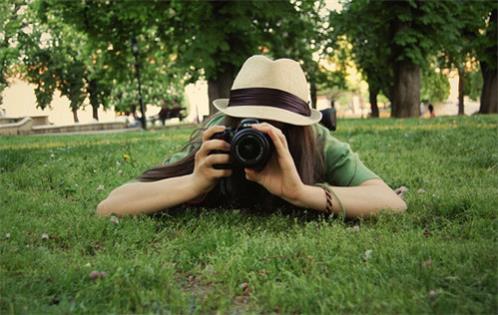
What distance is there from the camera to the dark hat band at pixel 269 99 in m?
2.79

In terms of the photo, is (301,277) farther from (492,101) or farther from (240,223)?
(492,101)

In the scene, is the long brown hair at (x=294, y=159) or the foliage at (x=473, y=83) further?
the foliage at (x=473, y=83)

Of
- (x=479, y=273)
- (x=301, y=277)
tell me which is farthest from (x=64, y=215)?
(x=479, y=273)

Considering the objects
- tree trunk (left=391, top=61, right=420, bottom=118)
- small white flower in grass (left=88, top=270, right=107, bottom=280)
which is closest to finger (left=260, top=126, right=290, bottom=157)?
small white flower in grass (left=88, top=270, right=107, bottom=280)

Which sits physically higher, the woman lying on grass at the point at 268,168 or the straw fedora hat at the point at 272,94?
the straw fedora hat at the point at 272,94

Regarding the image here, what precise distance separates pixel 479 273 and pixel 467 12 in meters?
15.8

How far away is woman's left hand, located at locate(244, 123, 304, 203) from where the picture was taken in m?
2.66

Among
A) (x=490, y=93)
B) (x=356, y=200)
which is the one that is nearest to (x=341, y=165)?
(x=356, y=200)

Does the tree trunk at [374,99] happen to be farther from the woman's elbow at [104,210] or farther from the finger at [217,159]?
the finger at [217,159]

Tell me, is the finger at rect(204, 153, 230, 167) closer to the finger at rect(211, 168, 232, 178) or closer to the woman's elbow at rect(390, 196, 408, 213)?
the finger at rect(211, 168, 232, 178)

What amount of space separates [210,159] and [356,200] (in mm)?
868

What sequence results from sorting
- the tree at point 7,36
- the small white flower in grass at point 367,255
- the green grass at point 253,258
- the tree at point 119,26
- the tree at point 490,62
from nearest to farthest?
the green grass at point 253,258
the small white flower in grass at point 367,255
the tree at point 7,36
the tree at point 119,26
the tree at point 490,62

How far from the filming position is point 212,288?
7.07 ft

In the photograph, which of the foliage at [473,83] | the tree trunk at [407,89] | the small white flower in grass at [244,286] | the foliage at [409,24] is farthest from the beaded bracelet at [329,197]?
the foliage at [473,83]
